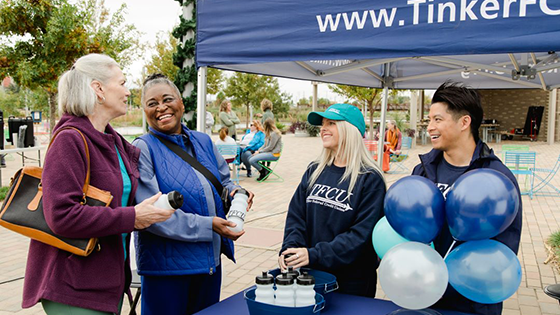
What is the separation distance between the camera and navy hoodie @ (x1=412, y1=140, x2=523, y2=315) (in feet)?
6.26

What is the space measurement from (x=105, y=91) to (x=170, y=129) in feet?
1.60

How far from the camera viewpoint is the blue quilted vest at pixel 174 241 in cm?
225

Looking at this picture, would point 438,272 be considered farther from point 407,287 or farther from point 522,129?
point 522,129

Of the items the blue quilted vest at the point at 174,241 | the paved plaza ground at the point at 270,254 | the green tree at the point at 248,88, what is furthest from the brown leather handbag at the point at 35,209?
the green tree at the point at 248,88

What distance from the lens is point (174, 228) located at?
2.14 m

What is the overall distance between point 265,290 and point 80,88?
1.06 meters

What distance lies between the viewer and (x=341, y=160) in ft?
7.81

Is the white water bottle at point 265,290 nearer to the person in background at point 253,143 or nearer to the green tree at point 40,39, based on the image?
the person in background at point 253,143

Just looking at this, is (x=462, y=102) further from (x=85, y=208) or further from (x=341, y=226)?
(x=85, y=208)

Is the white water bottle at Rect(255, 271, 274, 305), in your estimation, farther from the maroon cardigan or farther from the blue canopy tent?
the blue canopy tent

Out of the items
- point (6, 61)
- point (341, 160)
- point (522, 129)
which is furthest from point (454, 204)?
point (522, 129)

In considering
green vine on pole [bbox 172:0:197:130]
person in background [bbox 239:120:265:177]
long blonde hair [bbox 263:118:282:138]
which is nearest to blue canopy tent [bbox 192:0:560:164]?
green vine on pole [bbox 172:0:197:130]

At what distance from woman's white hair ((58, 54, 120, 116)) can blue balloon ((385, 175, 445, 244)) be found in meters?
1.25

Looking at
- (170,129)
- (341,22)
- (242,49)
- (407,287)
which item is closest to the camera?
(407,287)
